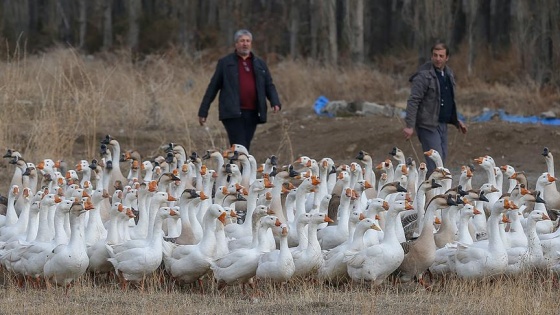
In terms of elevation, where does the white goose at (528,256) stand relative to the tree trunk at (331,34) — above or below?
below

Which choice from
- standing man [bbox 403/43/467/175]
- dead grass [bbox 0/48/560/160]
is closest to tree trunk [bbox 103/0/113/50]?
dead grass [bbox 0/48/560/160]

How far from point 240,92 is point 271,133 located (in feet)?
24.2

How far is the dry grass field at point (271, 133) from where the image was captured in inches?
381

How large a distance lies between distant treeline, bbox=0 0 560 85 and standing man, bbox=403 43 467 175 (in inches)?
592

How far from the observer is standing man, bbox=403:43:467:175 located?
551 inches

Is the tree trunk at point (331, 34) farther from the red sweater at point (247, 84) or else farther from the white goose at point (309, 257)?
the white goose at point (309, 257)

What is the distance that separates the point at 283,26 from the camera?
47812 millimetres

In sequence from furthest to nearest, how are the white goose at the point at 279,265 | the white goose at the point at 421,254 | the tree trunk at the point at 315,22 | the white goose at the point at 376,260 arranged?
the tree trunk at the point at 315,22, the white goose at the point at 421,254, the white goose at the point at 376,260, the white goose at the point at 279,265

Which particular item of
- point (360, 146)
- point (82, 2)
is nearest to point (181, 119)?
point (360, 146)

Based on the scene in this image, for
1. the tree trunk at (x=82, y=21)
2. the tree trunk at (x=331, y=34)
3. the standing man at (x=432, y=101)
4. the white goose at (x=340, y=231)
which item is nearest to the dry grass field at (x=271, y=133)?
the white goose at (x=340, y=231)

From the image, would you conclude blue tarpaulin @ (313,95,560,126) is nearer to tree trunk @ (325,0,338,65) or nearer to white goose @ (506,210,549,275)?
tree trunk @ (325,0,338,65)

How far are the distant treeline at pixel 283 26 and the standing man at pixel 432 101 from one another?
1503 cm

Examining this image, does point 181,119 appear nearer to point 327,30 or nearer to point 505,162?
point 505,162

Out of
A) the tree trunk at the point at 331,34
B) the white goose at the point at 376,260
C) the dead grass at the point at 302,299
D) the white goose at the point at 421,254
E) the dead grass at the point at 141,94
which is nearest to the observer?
the dead grass at the point at 302,299
